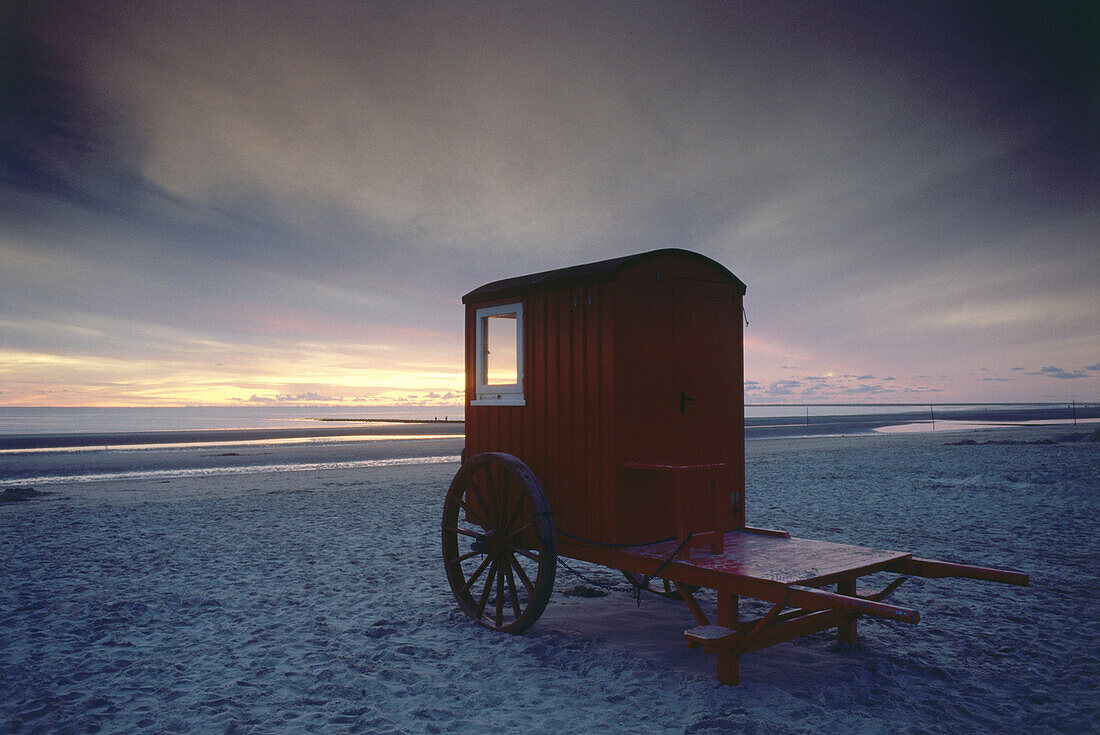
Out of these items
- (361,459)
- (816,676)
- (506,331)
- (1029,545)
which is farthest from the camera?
(361,459)

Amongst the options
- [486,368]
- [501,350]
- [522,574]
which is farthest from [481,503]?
[501,350]

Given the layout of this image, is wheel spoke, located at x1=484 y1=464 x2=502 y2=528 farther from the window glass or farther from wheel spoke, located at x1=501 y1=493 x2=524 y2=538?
the window glass

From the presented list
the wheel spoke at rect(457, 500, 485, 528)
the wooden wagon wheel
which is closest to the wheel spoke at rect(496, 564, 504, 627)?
the wooden wagon wheel

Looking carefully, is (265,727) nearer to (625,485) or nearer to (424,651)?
(424,651)

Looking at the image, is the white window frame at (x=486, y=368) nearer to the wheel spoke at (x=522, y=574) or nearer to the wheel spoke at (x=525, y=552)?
the wheel spoke at (x=525, y=552)

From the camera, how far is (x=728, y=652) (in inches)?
175

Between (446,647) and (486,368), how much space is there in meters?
2.87

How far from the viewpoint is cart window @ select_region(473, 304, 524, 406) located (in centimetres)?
642

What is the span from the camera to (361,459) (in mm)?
26844

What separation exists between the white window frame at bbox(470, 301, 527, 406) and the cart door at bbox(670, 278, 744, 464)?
1614 millimetres

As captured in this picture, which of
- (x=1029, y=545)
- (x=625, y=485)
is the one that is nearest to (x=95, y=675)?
(x=625, y=485)

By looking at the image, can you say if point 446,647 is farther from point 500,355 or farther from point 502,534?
point 500,355

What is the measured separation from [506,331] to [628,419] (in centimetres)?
193

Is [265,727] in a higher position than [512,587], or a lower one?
lower
